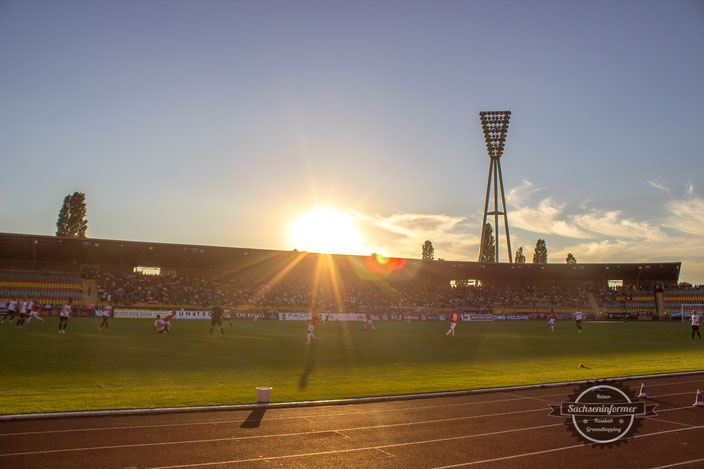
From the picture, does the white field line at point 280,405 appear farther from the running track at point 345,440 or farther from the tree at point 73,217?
the tree at point 73,217

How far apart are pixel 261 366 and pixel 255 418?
8074 mm

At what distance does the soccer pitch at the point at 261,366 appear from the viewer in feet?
44.6

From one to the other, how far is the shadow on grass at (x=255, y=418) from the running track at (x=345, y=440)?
0.07ft

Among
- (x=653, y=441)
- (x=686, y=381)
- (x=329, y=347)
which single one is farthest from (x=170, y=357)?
(x=686, y=381)

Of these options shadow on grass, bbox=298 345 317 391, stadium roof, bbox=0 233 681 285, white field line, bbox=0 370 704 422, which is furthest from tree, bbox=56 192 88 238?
white field line, bbox=0 370 704 422

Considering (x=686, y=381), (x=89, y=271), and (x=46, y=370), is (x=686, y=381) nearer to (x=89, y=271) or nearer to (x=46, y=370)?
(x=46, y=370)

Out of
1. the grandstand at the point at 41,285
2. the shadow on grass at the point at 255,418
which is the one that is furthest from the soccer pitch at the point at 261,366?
the grandstand at the point at 41,285

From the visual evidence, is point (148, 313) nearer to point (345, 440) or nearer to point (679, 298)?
point (345, 440)

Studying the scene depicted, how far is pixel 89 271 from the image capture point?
5747 cm

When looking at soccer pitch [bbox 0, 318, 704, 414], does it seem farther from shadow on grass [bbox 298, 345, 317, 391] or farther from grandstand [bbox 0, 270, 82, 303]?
grandstand [bbox 0, 270, 82, 303]

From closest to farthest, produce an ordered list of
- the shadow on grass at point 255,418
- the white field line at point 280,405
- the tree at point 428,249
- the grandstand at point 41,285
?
1. the shadow on grass at point 255,418
2. the white field line at point 280,405
3. the grandstand at point 41,285
4. the tree at point 428,249

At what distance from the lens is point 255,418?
1155 cm

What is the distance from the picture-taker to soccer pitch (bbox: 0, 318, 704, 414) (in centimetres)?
1360

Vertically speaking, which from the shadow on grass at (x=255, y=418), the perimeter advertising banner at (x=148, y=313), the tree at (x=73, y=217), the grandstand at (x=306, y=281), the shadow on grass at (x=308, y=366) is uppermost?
the tree at (x=73, y=217)
